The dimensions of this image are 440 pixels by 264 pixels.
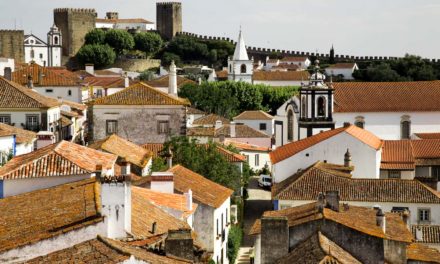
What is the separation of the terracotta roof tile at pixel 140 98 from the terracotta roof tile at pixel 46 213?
77.8 feet

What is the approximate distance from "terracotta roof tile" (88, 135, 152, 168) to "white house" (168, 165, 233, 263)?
1996 mm

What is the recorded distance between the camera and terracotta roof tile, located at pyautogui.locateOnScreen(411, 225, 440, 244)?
1238 inches

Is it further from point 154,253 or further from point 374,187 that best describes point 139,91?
point 154,253

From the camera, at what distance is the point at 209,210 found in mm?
27172

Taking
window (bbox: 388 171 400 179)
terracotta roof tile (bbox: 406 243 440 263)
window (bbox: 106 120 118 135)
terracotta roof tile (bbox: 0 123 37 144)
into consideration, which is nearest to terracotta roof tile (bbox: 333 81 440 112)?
window (bbox: 388 171 400 179)

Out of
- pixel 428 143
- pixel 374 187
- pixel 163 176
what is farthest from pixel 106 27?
pixel 163 176

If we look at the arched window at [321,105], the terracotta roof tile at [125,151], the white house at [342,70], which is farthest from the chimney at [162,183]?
the white house at [342,70]

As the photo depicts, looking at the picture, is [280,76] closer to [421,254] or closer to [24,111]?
[24,111]

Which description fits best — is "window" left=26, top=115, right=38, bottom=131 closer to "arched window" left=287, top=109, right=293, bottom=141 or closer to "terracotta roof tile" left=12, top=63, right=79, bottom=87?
"terracotta roof tile" left=12, top=63, right=79, bottom=87

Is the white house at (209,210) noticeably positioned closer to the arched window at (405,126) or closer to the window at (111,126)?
the window at (111,126)

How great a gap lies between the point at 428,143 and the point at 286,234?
31.5 meters

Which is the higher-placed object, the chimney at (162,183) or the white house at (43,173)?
the white house at (43,173)

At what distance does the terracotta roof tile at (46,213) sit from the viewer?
15953 millimetres

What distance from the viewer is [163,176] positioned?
25375 millimetres
